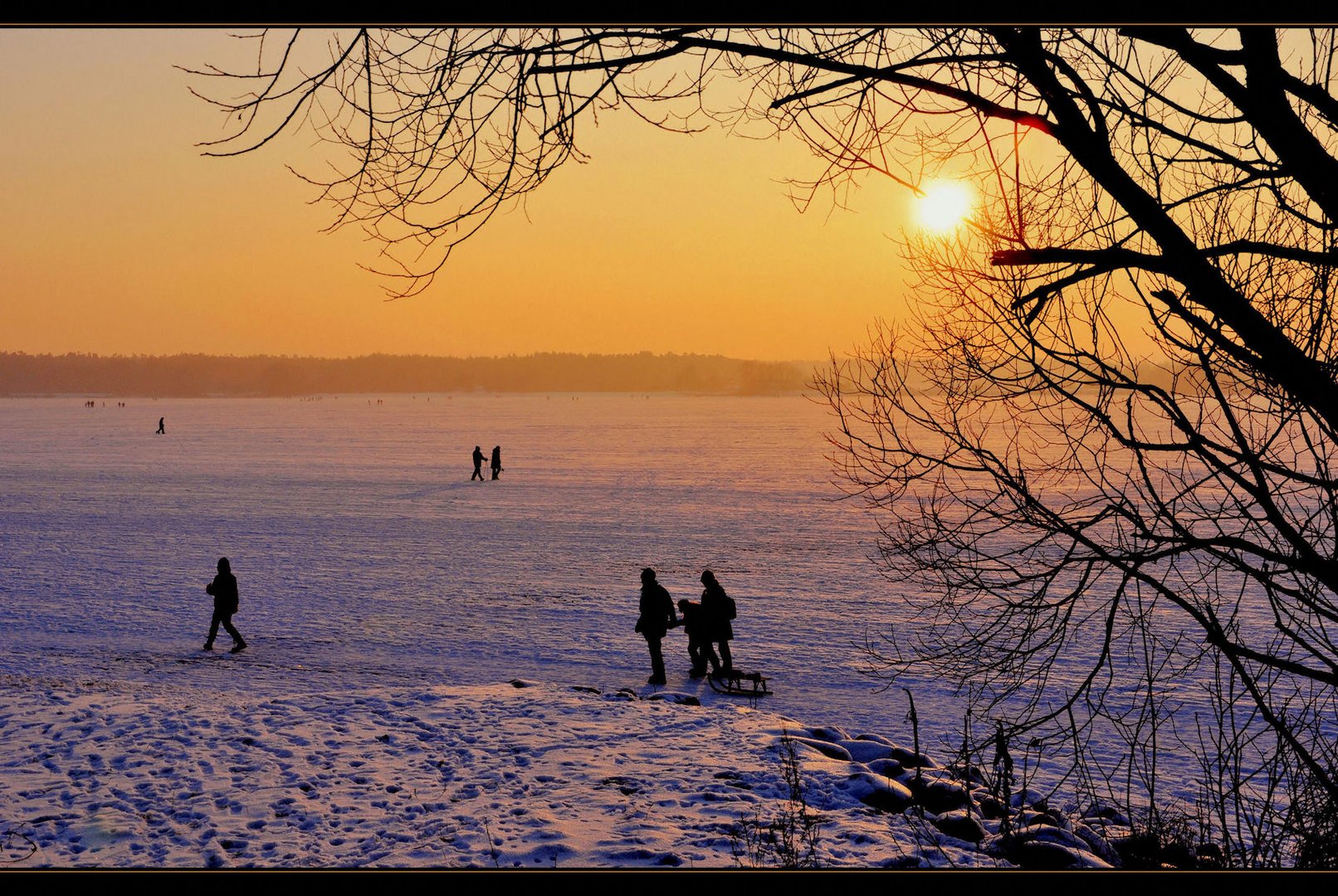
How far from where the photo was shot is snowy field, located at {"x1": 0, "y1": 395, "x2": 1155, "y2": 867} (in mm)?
5758

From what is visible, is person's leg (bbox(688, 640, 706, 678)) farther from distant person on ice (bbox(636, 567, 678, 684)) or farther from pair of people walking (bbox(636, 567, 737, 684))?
distant person on ice (bbox(636, 567, 678, 684))

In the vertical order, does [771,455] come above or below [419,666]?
above

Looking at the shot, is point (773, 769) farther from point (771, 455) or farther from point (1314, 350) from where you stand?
point (771, 455)

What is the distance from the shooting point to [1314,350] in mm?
3818

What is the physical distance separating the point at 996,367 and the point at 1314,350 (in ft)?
4.33

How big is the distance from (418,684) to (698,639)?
124 inches

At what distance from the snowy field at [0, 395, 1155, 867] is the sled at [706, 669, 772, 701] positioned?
0.55ft

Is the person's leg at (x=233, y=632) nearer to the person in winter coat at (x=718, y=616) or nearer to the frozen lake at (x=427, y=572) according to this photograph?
the frozen lake at (x=427, y=572)

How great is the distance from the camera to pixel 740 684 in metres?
10.1

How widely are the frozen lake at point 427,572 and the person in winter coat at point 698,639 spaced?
25cm

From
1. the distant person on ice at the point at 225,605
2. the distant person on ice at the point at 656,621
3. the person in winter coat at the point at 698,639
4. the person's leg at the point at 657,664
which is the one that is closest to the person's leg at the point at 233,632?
the distant person on ice at the point at 225,605

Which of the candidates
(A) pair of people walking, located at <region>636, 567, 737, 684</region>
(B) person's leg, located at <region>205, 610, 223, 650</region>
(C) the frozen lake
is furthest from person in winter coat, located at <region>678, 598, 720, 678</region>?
(B) person's leg, located at <region>205, 610, 223, 650</region>

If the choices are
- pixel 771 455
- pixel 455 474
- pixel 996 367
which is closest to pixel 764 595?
pixel 996 367

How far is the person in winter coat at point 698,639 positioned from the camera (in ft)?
33.8
